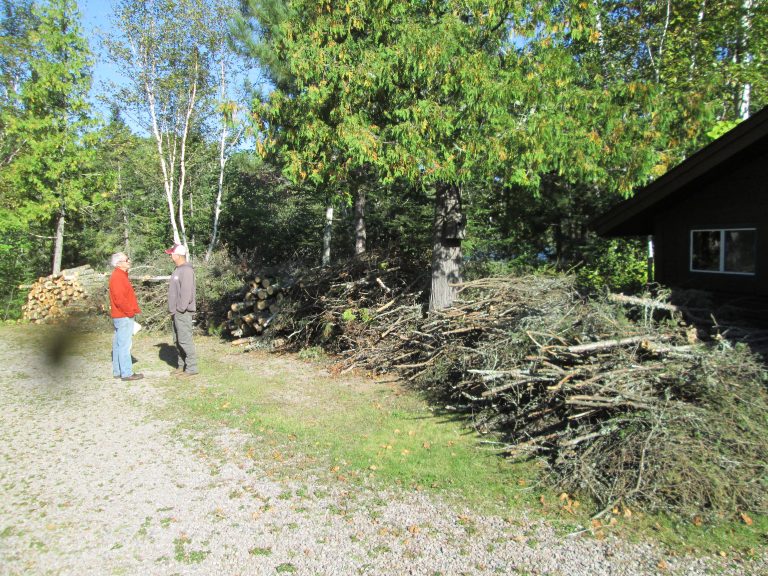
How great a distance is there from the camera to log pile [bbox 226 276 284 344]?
11.7 metres

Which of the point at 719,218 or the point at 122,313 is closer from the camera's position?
the point at 719,218

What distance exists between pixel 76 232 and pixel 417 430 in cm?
2052

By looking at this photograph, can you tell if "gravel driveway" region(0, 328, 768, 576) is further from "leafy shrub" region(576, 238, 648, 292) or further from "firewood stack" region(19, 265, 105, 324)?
"leafy shrub" region(576, 238, 648, 292)

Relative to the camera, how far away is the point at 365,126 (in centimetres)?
792

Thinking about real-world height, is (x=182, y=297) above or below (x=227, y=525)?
above

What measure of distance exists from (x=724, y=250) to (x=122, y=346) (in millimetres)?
9482

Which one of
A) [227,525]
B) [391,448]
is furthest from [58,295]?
[227,525]

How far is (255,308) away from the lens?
40.0 feet

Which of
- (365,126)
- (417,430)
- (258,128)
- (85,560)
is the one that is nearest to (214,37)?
(258,128)

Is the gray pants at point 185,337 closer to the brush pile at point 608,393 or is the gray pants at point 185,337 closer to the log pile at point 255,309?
Result: the log pile at point 255,309

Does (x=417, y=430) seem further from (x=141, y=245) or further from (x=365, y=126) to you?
(x=141, y=245)

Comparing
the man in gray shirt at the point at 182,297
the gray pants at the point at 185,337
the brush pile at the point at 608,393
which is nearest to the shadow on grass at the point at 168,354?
the gray pants at the point at 185,337

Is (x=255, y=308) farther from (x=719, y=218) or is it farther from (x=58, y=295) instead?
(x=719, y=218)

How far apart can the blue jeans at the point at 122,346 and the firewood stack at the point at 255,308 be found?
120 inches
